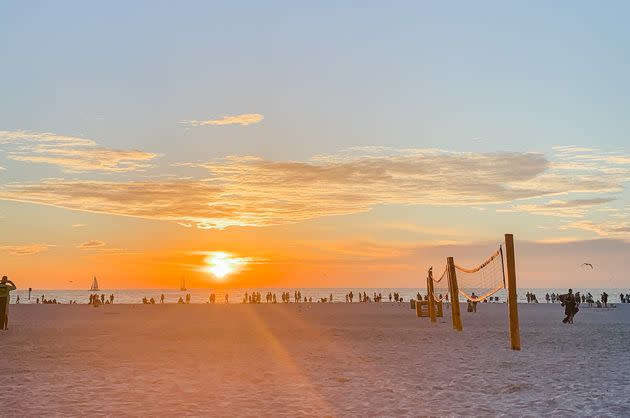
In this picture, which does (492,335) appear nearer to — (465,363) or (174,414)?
(465,363)

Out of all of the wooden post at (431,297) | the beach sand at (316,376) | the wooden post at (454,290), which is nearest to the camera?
the beach sand at (316,376)

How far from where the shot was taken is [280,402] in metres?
10.0

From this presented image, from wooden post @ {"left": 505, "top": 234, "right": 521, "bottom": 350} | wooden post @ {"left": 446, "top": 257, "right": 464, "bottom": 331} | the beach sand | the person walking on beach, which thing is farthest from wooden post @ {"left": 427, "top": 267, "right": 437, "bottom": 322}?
the person walking on beach

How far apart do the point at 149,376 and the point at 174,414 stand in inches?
160

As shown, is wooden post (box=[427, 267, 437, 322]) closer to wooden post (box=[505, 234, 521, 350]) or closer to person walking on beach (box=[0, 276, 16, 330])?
wooden post (box=[505, 234, 521, 350])

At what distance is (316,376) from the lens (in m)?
A: 12.9

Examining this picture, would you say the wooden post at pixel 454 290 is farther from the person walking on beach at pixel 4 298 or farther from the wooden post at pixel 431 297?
the person walking on beach at pixel 4 298

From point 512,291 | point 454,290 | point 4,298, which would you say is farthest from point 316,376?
point 4,298

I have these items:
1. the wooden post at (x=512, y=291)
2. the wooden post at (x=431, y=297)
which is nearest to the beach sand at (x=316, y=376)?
the wooden post at (x=512, y=291)

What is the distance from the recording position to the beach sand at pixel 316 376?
378 inches

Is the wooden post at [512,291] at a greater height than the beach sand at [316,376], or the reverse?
the wooden post at [512,291]

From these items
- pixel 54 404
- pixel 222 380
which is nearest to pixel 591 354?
pixel 222 380

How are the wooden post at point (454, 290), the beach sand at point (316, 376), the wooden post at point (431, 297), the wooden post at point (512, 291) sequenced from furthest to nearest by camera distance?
the wooden post at point (431, 297)
the wooden post at point (454, 290)
the wooden post at point (512, 291)
the beach sand at point (316, 376)

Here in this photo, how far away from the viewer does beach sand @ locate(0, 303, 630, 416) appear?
9.61 meters
